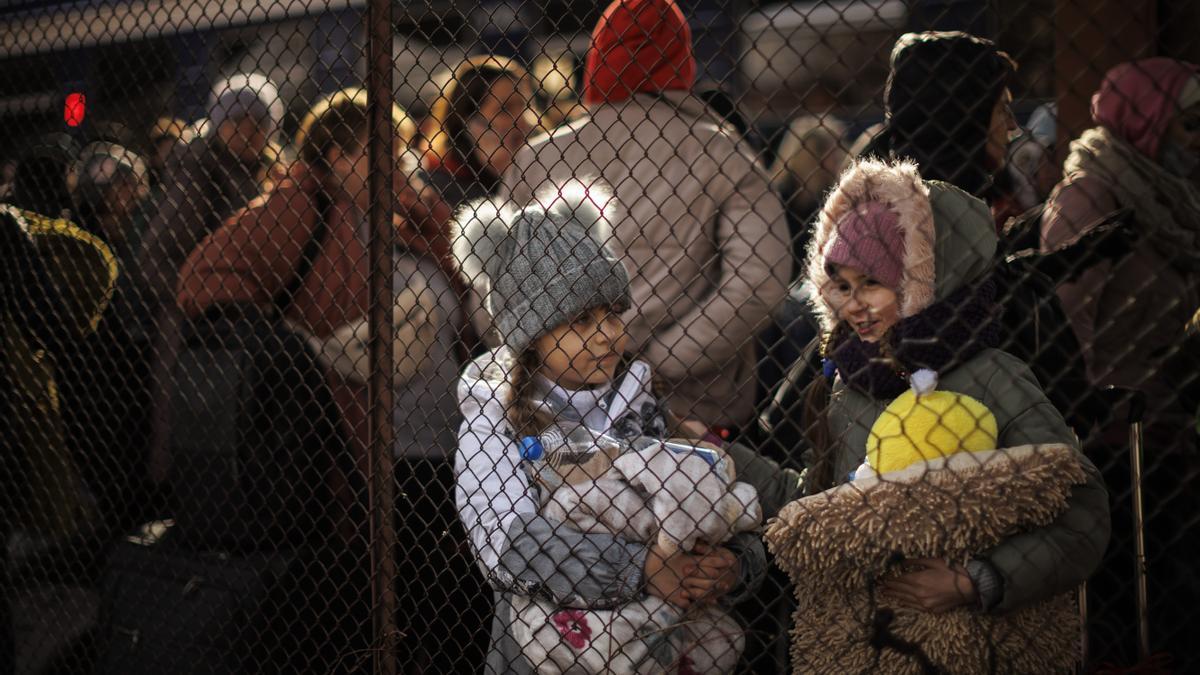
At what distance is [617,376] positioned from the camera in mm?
2686

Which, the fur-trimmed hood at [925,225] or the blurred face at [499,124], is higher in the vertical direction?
the blurred face at [499,124]

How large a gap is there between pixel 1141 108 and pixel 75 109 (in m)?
4.08

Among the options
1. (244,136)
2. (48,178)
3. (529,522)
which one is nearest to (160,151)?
(48,178)

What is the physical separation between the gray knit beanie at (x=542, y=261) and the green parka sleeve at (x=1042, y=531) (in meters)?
0.87

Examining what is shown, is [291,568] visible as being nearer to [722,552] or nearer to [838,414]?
[722,552]

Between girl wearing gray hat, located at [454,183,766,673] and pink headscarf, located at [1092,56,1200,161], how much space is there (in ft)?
4.83

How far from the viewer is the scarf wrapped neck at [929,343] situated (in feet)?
7.42

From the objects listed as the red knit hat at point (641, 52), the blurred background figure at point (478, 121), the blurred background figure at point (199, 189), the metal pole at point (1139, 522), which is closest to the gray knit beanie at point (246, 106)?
the blurred background figure at point (199, 189)

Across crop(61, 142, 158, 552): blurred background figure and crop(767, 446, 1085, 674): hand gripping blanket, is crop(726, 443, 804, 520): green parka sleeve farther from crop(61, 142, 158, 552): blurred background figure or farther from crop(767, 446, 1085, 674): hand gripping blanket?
crop(61, 142, 158, 552): blurred background figure

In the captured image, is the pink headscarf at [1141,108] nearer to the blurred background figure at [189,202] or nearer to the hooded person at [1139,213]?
the hooded person at [1139,213]

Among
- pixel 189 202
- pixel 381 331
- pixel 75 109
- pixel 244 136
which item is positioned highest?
pixel 75 109

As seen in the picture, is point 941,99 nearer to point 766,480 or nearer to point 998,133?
point 998,133

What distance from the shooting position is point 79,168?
387 cm

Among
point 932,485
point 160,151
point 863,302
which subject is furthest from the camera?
point 160,151
